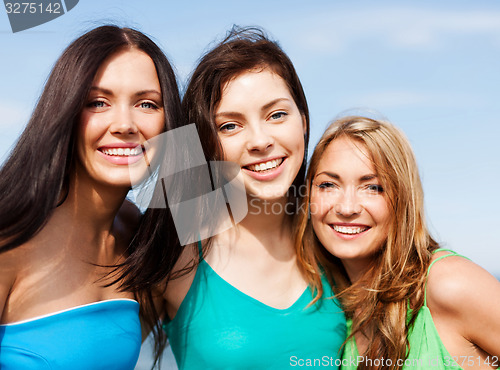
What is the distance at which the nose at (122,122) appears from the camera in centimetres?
275

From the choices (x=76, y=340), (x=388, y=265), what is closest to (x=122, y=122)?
(x=76, y=340)

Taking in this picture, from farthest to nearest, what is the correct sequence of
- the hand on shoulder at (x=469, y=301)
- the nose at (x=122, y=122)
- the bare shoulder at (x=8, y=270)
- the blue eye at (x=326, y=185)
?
the blue eye at (x=326, y=185) < the hand on shoulder at (x=469, y=301) < the nose at (x=122, y=122) < the bare shoulder at (x=8, y=270)

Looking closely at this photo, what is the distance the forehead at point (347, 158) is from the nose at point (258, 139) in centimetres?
39

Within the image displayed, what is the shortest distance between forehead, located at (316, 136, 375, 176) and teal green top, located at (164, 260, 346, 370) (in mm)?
797

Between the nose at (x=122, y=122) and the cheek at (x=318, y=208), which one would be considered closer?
the nose at (x=122, y=122)

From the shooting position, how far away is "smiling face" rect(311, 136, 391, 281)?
3191mm

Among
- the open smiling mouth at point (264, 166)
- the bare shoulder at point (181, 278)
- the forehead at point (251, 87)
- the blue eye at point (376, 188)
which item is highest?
the forehead at point (251, 87)

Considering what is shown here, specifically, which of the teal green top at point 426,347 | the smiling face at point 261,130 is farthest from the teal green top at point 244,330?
the smiling face at point 261,130

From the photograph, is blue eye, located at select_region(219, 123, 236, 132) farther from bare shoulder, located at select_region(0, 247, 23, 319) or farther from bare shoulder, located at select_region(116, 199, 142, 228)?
bare shoulder, located at select_region(0, 247, 23, 319)

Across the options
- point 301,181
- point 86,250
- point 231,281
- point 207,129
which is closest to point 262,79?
→ point 207,129

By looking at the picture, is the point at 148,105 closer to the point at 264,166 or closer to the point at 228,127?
the point at 228,127

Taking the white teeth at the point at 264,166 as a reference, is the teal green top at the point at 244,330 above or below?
below

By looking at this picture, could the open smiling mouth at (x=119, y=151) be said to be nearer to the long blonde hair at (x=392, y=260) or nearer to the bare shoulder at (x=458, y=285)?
the long blonde hair at (x=392, y=260)

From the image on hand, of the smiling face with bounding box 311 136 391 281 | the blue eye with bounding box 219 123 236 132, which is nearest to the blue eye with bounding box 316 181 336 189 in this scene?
the smiling face with bounding box 311 136 391 281
